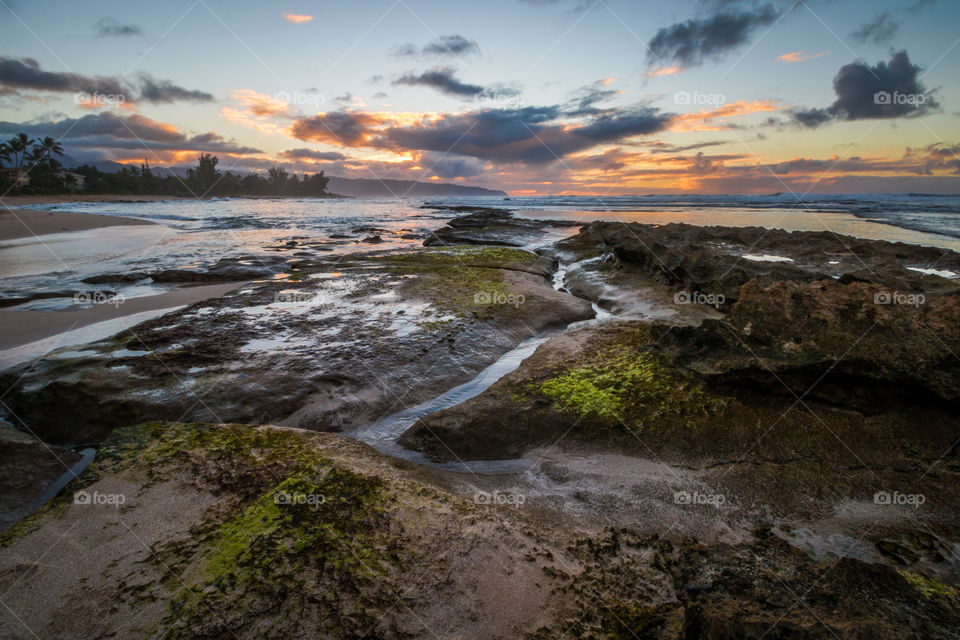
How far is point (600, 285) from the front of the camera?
1395 cm

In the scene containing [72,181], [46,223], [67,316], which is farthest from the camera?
[72,181]

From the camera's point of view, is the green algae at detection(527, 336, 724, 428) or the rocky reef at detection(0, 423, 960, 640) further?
the green algae at detection(527, 336, 724, 428)

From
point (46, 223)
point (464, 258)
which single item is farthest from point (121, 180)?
point (464, 258)

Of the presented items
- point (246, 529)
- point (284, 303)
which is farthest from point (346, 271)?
point (246, 529)

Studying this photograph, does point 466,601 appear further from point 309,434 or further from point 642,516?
point 309,434

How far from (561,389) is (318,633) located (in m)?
4.36

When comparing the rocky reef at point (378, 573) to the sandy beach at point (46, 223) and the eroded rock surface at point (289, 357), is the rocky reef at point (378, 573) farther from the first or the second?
the sandy beach at point (46, 223)

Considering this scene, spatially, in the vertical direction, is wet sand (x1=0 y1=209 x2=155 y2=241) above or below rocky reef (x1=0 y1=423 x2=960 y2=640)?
above

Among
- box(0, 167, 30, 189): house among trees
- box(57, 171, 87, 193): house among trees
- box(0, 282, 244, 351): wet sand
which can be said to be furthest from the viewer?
box(57, 171, 87, 193): house among trees

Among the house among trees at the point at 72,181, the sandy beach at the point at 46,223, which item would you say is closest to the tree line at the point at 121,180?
the house among trees at the point at 72,181

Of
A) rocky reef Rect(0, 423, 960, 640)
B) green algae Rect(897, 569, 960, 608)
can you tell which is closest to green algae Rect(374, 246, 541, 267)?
rocky reef Rect(0, 423, 960, 640)

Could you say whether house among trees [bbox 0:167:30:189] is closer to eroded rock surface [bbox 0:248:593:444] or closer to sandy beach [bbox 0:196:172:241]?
sandy beach [bbox 0:196:172:241]

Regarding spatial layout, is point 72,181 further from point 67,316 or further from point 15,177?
point 67,316

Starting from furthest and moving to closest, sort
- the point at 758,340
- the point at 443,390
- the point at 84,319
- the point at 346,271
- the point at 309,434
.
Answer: the point at 346,271, the point at 84,319, the point at 443,390, the point at 758,340, the point at 309,434
